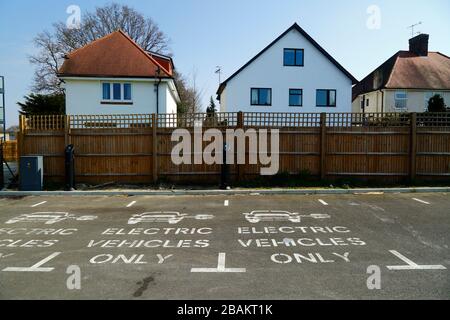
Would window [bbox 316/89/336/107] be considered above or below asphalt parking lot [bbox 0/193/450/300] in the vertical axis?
above

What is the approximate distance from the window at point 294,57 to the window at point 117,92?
41.6ft

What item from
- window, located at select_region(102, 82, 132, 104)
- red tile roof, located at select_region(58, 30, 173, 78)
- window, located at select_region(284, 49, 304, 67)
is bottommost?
window, located at select_region(102, 82, 132, 104)

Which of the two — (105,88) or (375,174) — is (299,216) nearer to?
(375,174)

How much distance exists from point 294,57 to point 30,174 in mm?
21949

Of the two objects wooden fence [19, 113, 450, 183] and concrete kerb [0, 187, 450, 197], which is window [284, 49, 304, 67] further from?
concrete kerb [0, 187, 450, 197]

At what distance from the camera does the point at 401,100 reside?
1287 inches

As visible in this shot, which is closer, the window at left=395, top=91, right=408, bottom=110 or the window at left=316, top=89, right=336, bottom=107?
the window at left=316, top=89, right=336, bottom=107

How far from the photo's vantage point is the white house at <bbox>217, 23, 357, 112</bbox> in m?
27.6

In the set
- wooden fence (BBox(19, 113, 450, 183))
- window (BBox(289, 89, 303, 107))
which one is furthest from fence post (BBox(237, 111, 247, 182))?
window (BBox(289, 89, 303, 107))

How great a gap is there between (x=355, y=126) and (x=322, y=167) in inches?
72.8

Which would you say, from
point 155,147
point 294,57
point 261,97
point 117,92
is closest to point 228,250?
point 155,147

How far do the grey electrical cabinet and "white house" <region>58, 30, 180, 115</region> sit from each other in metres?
11.3

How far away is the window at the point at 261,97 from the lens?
27.8 m

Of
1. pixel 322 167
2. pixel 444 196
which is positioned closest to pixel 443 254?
pixel 444 196
